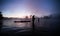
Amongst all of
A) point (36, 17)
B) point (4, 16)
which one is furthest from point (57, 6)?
point (4, 16)

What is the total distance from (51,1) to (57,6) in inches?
16.3

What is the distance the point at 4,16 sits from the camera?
468cm

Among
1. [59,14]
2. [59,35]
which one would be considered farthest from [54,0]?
[59,35]

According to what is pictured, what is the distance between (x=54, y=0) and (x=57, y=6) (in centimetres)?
35

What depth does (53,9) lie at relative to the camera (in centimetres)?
474

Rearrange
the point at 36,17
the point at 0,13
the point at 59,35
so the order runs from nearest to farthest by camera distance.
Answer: the point at 59,35 → the point at 0,13 → the point at 36,17

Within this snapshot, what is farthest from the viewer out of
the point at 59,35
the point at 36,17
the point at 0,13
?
the point at 36,17

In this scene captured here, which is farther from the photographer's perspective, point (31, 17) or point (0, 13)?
point (31, 17)

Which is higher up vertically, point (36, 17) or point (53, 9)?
point (53, 9)

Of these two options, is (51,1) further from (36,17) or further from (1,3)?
(1,3)

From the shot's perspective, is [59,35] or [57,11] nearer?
[59,35]

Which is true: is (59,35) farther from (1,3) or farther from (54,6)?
(1,3)

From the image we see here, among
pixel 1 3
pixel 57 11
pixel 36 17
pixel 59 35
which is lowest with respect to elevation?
pixel 59 35

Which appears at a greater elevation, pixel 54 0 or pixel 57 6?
pixel 54 0
